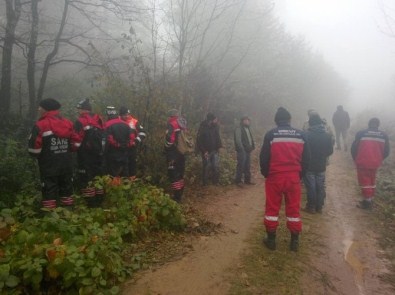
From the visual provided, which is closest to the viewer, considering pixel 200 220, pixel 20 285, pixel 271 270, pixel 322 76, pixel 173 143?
pixel 20 285

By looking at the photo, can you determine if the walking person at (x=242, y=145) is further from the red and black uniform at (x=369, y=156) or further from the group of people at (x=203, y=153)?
the red and black uniform at (x=369, y=156)

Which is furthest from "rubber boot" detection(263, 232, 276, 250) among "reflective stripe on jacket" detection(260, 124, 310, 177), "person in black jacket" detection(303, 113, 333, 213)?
"person in black jacket" detection(303, 113, 333, 213)

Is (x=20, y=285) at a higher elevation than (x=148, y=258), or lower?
higher

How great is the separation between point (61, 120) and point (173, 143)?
2584 millimetres

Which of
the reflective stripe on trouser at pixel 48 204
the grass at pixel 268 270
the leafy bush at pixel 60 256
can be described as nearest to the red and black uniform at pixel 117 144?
the reflective stripe on trouser at pixel 48 204

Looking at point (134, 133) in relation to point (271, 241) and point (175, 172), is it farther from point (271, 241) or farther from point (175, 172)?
point (271, 241)

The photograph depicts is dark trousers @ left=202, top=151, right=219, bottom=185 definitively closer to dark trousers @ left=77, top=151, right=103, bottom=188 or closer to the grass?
dark trousers @ left=77, top=151, right=103, bottom=188

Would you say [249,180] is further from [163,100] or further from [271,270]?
[271,270]

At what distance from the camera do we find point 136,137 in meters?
8.17

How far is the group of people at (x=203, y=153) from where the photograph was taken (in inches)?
236

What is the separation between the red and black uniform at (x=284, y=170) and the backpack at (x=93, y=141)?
3541mm

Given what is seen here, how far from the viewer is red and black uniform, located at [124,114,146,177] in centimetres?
807

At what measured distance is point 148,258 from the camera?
527 centimetres

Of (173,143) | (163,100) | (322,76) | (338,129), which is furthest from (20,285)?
(322,76)
